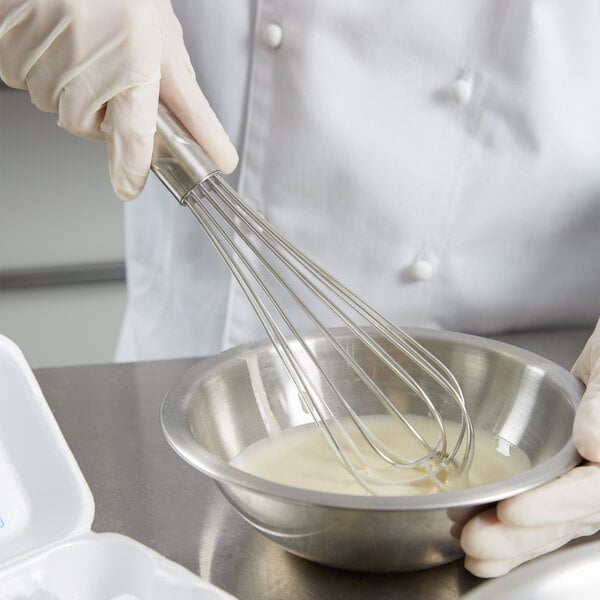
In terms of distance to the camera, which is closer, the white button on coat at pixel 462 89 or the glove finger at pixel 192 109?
the glove finger at pixel 192 109

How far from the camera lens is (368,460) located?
0.55 meters

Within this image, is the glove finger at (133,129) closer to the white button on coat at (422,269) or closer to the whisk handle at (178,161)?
the whisk handle at (178,161)

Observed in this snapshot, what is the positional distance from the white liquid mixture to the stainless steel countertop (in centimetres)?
4

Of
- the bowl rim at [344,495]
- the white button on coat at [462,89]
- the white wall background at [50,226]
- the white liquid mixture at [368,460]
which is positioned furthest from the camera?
the white wall background at [50,226]

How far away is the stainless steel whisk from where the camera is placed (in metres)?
0.53

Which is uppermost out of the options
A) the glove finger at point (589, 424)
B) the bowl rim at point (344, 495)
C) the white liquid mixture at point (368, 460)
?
the glove finger at point (589, 424)

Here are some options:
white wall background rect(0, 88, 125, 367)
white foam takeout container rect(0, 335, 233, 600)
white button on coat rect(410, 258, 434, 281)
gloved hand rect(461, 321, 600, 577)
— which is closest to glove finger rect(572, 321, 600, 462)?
gloved hand rect(461, 321, 600, 577)

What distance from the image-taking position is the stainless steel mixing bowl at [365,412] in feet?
1.37

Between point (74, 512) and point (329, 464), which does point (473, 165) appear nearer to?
point (329, 464)

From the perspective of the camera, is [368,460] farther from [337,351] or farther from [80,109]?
[80,109]

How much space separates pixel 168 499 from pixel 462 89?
400 millimetres

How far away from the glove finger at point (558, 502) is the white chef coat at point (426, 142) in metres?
0.36

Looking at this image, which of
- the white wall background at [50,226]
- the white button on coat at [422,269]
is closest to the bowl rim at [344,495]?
the white button on coat at [422,269]

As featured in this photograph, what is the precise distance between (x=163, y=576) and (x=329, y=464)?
13cm
